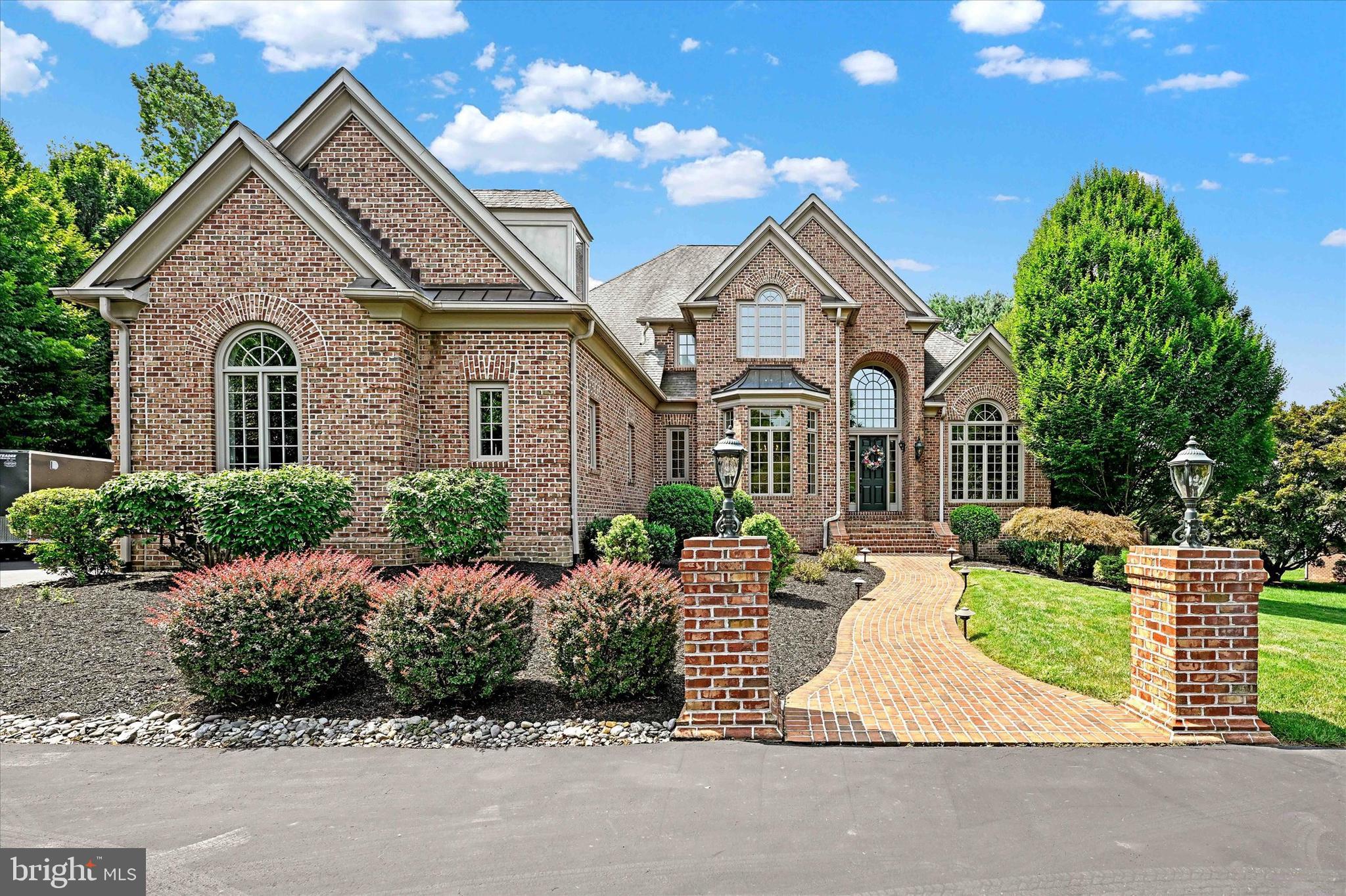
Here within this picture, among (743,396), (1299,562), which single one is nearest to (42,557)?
(743,396)

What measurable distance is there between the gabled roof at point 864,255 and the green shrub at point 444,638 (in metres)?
17.0

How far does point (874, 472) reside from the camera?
21188 millimetres

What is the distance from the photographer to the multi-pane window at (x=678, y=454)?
801 inches

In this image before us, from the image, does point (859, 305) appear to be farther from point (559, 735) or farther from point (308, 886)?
point (308, 886)

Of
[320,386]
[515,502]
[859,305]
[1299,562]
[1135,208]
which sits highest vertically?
[1135,208]

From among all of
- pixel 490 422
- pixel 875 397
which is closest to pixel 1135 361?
pixel 875 397

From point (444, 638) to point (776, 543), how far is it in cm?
693

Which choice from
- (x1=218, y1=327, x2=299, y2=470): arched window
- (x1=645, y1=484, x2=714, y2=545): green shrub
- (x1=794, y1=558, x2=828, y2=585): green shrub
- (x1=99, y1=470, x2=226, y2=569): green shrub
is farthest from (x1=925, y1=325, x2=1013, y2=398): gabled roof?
(x1=99, y1=470, x2=226, y2=569): green shrub

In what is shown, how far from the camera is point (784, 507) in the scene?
18797mm

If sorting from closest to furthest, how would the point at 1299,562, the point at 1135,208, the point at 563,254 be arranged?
the point at 563,254
the point at 1135,208
the point at 1299,562

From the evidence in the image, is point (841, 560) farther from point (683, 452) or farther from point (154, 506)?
point (154, 506)

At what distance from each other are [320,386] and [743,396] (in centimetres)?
1034

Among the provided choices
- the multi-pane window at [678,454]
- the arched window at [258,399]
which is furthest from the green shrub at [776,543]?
the multi-pane window at [678,454]

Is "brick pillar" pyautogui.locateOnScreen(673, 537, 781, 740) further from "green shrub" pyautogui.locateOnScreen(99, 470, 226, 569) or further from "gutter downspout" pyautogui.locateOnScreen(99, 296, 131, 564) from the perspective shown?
"gutter downspout" pyautogui.locateOnScreen(99, 296, 131, 564)
